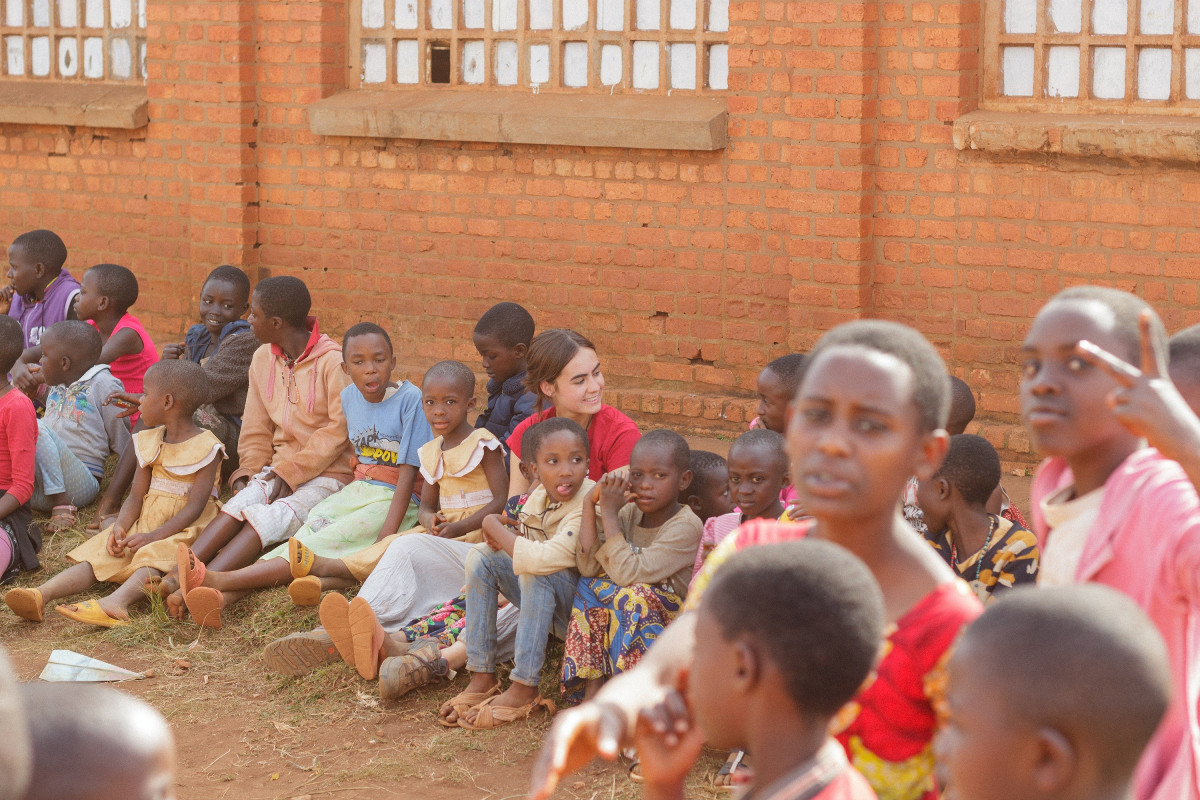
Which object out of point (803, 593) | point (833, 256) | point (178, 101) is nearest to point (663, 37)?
point (833, 256)

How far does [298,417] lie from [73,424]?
4.74ft

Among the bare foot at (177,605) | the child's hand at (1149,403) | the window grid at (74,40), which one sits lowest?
the bare foot at (177,605)

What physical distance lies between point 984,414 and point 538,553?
2.64m

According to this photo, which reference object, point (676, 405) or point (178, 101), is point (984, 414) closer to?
point (676, 405)

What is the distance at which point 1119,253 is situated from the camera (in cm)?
576

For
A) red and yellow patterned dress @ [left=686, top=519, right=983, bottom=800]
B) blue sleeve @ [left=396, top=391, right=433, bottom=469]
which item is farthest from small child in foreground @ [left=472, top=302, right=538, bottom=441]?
red and yellow patterned dress @ [left=686, top=519, right=983, bottom=800]

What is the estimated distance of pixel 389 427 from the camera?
566 centimetres

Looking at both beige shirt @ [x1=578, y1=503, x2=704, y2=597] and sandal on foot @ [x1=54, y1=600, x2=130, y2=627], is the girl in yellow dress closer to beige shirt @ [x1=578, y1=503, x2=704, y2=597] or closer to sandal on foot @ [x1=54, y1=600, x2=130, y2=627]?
sandal on foot @ [x1=54, y1=600, x2=130, y2=627]

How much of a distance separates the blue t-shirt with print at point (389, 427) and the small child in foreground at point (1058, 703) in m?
4.00

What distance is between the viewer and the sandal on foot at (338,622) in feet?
15.3

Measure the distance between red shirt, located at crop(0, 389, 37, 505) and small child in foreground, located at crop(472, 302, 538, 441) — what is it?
1994 mm

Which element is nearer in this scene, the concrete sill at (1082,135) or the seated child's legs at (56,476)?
the concrete sill at (1082,135)

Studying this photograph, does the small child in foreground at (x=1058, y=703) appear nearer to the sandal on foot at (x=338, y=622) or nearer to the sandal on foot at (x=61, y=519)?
the sandal on foot at (x=338, y=622)

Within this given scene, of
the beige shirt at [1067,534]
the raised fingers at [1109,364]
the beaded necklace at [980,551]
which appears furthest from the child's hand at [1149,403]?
the beaded necklace at [980,551]
